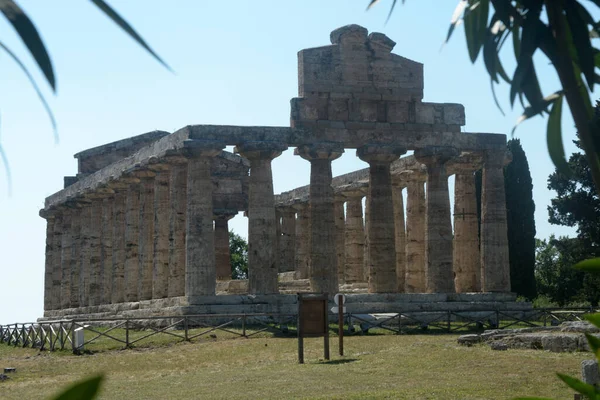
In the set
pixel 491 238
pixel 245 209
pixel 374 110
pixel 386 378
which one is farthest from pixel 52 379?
pixel 245 209

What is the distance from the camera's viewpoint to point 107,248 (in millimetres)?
59531

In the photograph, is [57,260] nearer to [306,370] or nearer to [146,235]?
[146,235]

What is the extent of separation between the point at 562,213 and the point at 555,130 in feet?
192

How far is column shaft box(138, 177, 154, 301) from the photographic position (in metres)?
53.3

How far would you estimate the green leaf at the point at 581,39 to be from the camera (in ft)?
18.7

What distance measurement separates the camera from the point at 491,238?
50062 mm

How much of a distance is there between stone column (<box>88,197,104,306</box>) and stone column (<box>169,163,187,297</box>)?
37.4 ft

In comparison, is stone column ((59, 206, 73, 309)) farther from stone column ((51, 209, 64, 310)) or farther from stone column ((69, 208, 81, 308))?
stone column ((51, 209, 64, 310))

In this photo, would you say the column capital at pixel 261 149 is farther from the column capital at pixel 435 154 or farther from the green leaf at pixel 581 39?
the green leaf at pixel 581 39

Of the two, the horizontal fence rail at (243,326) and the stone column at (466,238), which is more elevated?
the stone column at (466,238)

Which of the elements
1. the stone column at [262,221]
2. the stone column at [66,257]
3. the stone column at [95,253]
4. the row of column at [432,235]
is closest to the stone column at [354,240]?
the row of column at [432,235]

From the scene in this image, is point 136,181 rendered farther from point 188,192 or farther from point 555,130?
point 555,130

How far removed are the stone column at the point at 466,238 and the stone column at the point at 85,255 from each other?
2156 centimetres

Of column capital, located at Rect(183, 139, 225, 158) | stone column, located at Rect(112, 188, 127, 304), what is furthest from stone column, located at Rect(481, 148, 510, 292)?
stone column, located at Rect(112, 188, 127, 304)
